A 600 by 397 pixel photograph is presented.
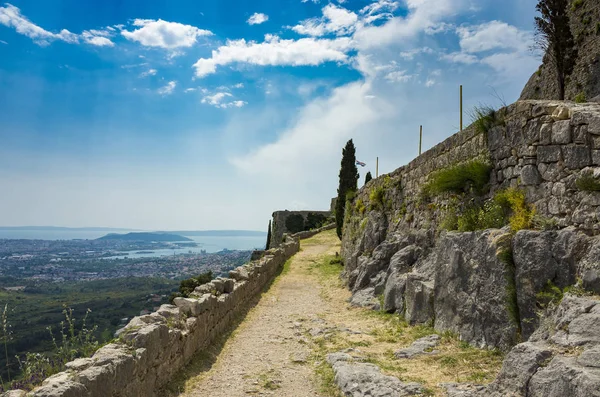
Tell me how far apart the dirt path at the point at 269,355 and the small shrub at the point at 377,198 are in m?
4.24

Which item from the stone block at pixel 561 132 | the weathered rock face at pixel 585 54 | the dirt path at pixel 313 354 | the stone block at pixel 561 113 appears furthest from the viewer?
the weathered rock face at pixel 585 54

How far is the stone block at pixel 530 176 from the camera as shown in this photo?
680 centimetres

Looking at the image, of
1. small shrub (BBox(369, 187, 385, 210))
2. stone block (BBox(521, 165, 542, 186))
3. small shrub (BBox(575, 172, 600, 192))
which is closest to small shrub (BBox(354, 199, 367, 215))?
small shrub (BBox(369, 187, 385, 210))

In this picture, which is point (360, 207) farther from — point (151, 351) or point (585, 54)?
point (585, 54)

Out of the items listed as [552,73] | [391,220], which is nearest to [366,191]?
[391,220]

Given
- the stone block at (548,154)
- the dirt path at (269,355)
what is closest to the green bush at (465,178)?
the stone block at (548,154)

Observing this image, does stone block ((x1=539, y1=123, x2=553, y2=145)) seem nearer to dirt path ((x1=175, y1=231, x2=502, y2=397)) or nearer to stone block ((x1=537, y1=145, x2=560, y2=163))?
stone block ((x1=537, y1=145, x2=560, y2=163))

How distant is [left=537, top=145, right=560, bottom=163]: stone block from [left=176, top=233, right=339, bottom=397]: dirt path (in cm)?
523

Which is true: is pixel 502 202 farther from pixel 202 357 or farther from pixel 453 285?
pixel 202 357

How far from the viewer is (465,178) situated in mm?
8969

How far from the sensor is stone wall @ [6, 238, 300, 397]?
14.7 feet

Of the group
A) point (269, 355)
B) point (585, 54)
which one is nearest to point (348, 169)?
point (585, 54)

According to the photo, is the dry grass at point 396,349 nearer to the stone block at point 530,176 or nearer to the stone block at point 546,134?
the stone block at point 530,176

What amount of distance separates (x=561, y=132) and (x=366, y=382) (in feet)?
15.9
